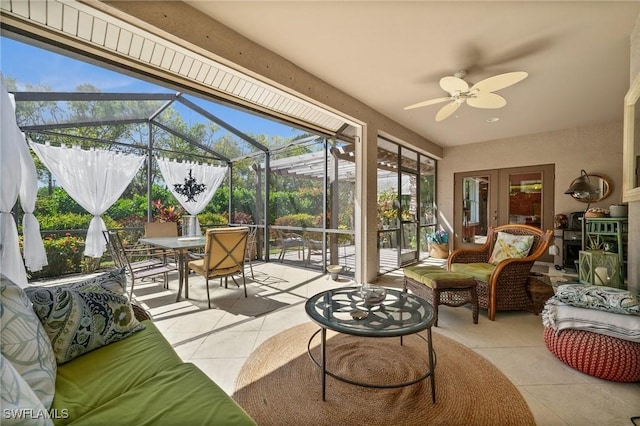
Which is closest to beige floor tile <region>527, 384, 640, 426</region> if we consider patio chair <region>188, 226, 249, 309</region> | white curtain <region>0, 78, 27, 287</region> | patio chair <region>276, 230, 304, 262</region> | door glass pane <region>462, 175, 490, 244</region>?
patio chair <region>188, 226, 249, 309</region>

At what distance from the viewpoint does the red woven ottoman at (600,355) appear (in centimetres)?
169

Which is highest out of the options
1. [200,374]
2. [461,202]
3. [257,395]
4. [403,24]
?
[403,24]

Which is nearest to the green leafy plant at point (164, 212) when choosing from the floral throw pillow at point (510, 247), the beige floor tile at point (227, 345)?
the beige floor tile at point (227, 345)

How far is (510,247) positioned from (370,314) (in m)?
2.47

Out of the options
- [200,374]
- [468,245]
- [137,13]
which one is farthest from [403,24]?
[468,245]

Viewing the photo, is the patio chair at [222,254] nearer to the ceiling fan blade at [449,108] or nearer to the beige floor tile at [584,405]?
the ceiling fan blade at [449,108]

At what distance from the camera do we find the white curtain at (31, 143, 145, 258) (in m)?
4.06

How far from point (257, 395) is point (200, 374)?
614mm

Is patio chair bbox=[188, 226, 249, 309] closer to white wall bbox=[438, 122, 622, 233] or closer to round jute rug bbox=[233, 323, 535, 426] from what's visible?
round jute rug bbox=[233, 323, 535, 426]

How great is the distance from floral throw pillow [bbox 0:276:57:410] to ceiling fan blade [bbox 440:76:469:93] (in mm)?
3212

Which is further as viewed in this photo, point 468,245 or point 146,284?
point 468,245

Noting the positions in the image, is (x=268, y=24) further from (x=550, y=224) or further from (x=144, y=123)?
(x=550, y=224)

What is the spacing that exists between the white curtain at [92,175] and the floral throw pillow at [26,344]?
4.11 m

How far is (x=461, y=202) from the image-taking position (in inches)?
246
